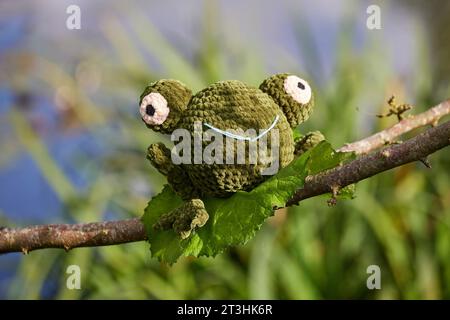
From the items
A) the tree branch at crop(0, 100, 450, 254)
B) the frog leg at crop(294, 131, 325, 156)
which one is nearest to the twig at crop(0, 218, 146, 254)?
the tree branch at crop(0, 100, 450, 254)

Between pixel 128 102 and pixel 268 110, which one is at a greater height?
pixel 128 102

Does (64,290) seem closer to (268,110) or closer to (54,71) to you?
(54,71)

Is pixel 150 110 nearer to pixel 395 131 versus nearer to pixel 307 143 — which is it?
pixel 307 143

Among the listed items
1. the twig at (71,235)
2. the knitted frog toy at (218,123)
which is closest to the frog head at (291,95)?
the knitted frog toy at (218,123)

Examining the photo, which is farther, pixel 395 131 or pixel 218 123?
pixel 395 131

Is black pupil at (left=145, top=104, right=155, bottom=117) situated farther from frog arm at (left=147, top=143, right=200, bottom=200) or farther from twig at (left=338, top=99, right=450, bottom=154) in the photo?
twig at (left=338, top=99, right=450, bottom=154)

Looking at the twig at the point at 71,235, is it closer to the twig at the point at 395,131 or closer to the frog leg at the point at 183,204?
the frog leg at the point at 183,204

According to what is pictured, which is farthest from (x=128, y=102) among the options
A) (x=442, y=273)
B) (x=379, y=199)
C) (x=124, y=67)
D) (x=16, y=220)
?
(x=442, y=273)

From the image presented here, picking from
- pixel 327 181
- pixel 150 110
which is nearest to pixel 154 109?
pixel 150 110
